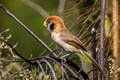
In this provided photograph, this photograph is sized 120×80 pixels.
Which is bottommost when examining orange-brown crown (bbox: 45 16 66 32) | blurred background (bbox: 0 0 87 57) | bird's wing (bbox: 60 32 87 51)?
bird's wing (bbox: 60 32 87 51)

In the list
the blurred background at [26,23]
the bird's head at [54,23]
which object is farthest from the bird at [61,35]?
the blurred background at [26,23]

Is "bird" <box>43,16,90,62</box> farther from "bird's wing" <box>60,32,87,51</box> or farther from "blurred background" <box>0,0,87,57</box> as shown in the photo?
"blurred background" <box>0,0,87,57</box>

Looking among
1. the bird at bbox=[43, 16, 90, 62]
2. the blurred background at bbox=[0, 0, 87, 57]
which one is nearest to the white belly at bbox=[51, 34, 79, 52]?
the bird at bbox=[43, 16, 90, 62]

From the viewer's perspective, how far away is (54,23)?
105 inches

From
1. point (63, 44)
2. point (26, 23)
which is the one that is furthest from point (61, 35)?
point (26, 23)

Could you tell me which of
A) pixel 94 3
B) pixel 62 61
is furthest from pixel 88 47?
pixel 62 61

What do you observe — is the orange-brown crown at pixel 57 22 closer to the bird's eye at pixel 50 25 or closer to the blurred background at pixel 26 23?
the bird's eye at pixel 50 25

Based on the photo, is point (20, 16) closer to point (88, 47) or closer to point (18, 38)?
point (18, 38)

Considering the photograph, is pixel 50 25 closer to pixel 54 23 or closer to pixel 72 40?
pixel 54 23

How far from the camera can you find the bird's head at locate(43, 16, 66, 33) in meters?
2.57

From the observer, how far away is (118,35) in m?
2.69

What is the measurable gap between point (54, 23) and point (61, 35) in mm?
107

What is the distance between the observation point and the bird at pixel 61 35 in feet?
8.45

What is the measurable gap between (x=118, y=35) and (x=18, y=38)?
10.6 feet
